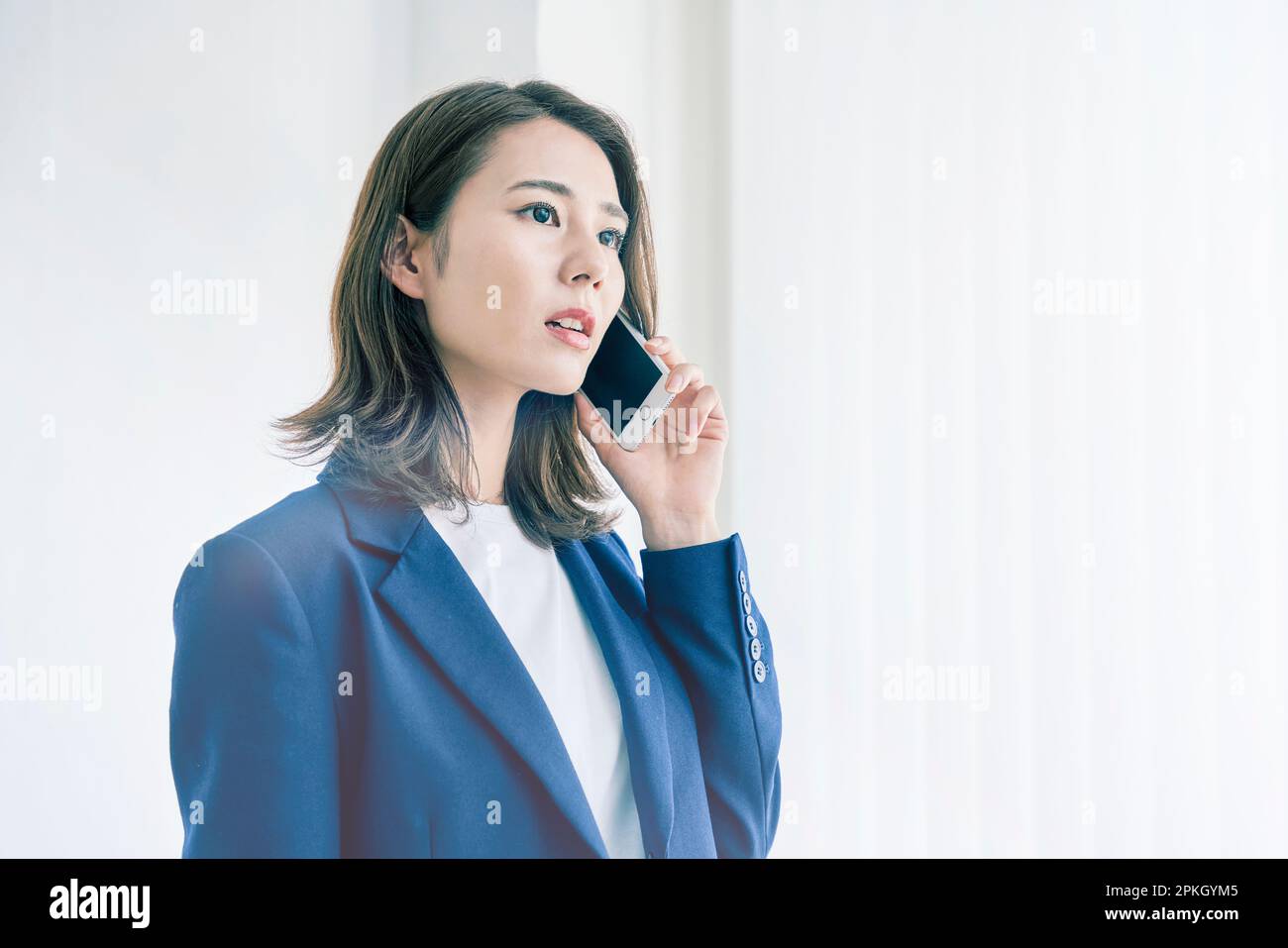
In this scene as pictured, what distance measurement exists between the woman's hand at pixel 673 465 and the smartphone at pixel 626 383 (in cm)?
2

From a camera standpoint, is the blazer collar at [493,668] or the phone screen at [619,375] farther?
the phone screen at [619,375]

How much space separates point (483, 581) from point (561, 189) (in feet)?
1.41

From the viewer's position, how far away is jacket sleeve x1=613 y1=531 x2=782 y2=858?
1.13m

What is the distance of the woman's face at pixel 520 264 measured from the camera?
1047 millimetres

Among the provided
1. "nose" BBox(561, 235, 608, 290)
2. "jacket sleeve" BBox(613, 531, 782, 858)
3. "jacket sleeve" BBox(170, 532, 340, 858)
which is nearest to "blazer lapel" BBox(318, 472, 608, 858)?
"jacket sleeve" BBox(170, 532, 340, 858)

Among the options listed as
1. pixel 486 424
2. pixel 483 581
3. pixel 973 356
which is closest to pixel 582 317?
pixel 486 424

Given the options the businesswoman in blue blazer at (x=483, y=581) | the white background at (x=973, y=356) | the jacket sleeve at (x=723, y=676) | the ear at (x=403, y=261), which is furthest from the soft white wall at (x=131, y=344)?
the jacket sleeve at (x=723, y=676)

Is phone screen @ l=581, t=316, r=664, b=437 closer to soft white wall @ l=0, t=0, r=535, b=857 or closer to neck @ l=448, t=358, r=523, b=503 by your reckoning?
neck @ l=448, t=358, r=523, b=503

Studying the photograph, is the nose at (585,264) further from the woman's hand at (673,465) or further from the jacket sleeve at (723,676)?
the jacket sleeve at (723,676)

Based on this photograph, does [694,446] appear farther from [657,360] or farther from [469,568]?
[469,568]

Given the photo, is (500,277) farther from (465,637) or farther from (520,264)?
(465,637)

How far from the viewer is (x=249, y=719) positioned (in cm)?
84
